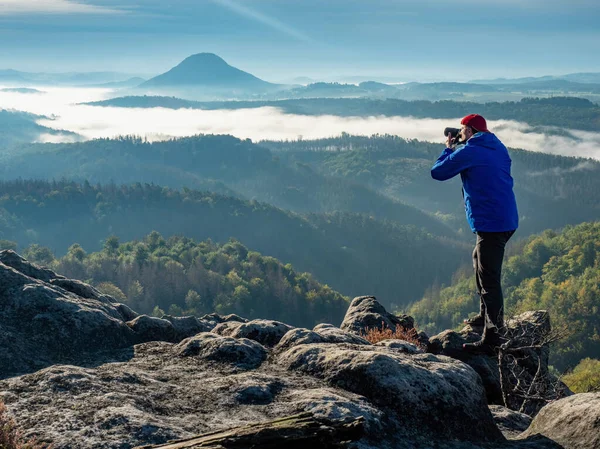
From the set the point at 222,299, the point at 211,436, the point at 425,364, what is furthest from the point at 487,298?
the point at 222,299

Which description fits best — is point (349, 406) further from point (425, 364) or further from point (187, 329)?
point (187, 329)

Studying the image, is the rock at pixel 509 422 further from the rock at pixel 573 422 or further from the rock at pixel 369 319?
the rock at pixel 369 319

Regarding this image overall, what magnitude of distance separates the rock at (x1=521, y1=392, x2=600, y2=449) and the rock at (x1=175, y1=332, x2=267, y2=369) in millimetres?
4883

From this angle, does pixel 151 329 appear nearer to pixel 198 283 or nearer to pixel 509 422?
pixel 509 422

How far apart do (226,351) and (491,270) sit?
20.6 feet

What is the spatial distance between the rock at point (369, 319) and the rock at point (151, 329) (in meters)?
6.30

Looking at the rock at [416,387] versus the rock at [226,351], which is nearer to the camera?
the rock at [416,387]

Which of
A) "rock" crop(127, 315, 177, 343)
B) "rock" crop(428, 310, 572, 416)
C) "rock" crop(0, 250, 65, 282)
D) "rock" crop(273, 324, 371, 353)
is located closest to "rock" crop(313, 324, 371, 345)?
"rock" crop(273, 324, 371, 353)

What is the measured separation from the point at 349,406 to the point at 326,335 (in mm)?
4472

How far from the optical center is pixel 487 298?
13.1 meters

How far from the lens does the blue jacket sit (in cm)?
1211

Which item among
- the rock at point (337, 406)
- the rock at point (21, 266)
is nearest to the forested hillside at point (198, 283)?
the rock at point (21, 266)

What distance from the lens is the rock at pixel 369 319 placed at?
18.2m

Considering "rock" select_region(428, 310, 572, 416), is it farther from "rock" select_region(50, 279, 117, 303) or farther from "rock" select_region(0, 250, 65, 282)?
"rock" select_region(0, 250, 65, 282)
